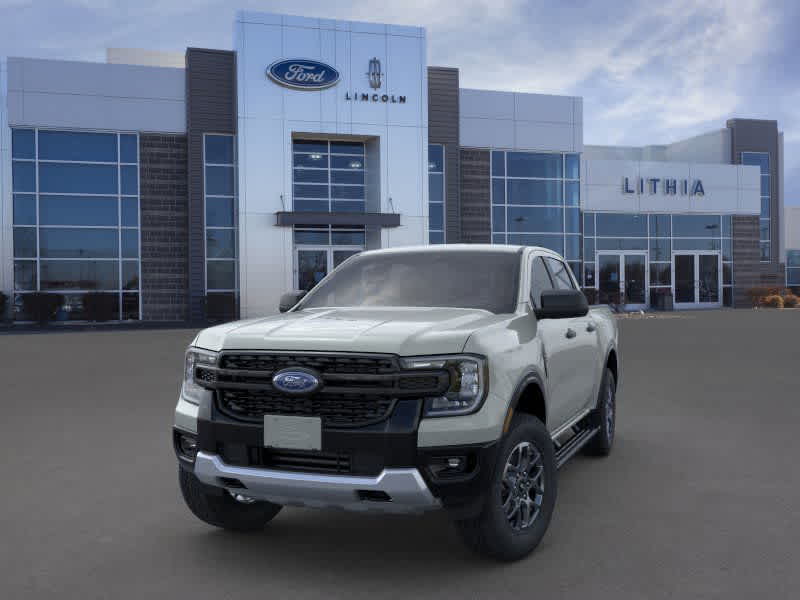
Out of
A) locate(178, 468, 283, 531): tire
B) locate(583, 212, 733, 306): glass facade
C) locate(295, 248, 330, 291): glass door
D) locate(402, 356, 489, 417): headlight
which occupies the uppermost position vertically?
locate(583, 212, 733, 306): glass facade

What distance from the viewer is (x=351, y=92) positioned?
97.0 feet

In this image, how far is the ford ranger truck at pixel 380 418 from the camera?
380 centimetres

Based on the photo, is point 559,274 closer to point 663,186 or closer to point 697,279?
point 663,186

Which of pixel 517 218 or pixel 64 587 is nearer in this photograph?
pixel 64 587

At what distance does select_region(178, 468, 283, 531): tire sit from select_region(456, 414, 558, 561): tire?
1379mm

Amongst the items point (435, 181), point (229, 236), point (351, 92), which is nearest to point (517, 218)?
point (435, 181)

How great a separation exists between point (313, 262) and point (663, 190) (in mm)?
18686

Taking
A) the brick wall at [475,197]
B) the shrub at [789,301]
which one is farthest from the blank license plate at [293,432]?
the shrub at [789,301]

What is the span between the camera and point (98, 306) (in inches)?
1099

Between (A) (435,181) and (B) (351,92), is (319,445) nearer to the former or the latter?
(B) (351,92)

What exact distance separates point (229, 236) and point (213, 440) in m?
26.3

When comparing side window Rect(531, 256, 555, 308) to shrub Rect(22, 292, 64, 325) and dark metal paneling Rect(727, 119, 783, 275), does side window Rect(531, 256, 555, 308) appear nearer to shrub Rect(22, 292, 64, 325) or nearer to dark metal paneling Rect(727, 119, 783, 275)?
shrub Rect(22, 292, 64, 325)

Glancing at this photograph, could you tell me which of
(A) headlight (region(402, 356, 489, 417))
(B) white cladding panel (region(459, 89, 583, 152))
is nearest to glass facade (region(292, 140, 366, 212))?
(B) white cladding panel (region(459, 89, 583, 152))

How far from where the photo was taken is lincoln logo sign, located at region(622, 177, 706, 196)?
1492 inches
